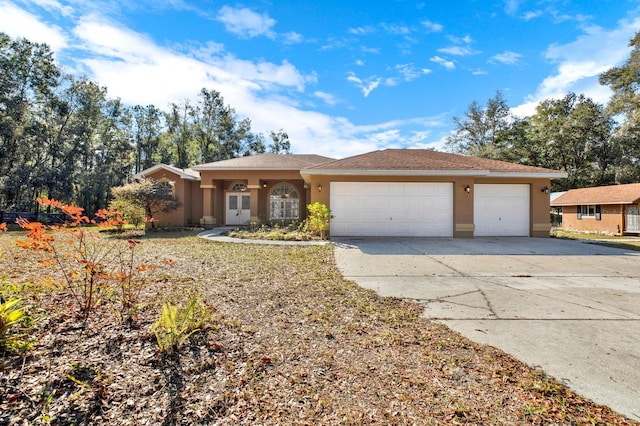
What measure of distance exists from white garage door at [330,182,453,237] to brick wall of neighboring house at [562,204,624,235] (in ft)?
45.4

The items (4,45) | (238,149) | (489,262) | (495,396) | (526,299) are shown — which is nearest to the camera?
(495,396)

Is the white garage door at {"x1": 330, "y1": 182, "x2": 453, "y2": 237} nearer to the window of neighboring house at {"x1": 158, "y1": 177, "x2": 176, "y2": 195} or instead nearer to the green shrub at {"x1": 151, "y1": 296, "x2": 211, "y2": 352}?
the window of neighboring house at {"x1": 158, "y1": 177, "x2": 176, "y2": 195}

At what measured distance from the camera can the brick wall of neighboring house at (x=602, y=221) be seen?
17.9m

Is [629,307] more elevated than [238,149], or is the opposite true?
[238,149]

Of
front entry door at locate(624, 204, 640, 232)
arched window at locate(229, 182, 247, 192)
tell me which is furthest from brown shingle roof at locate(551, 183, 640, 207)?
arched window at locate(229, 182, 247, 192)

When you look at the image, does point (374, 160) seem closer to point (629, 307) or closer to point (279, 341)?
point (629, 307)

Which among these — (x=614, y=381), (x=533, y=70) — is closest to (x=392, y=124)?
(x=533, y=70)

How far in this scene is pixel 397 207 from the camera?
40.4 feet

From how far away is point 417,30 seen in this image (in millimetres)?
11648

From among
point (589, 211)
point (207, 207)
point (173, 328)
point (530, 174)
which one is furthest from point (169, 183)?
point (589, 211)

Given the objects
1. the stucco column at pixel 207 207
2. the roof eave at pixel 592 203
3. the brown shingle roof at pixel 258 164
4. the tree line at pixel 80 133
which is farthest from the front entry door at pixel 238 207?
the roof eave at pixel 592 203

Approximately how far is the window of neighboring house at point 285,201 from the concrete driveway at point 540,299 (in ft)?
27.9

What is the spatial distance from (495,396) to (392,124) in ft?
94.0

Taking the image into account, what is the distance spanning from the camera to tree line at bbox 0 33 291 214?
63.0 feet
